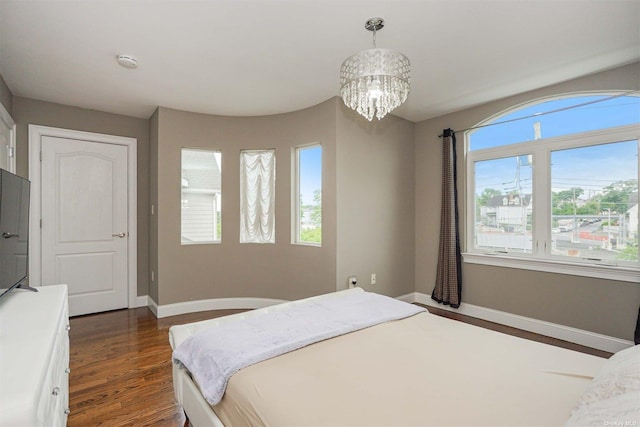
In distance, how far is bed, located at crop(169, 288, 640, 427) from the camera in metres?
1.00

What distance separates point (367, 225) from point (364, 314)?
6.18 feet

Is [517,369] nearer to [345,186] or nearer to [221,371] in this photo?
[221,371]

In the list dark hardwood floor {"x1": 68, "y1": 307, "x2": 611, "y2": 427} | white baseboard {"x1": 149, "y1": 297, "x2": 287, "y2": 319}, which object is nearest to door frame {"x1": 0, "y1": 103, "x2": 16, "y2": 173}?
dark hardwood floor {"x1": 68, "y1": 307, "x2": 611, "y2": 427}

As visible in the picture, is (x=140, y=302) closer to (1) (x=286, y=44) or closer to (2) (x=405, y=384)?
(1) (x=286, y=44)

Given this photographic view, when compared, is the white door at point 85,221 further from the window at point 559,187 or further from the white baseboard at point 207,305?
the window at point 559,187

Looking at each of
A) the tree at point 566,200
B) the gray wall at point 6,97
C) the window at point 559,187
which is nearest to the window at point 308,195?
the window at point 559,187

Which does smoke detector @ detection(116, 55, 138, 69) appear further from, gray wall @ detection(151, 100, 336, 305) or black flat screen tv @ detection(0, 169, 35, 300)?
black flat screen tv @ detection(0, 169, 35, 300)

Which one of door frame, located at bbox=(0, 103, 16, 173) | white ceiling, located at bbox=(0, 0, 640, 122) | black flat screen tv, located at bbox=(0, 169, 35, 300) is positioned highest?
white ceiling, located at bbox=(0, 0, 640, 122)

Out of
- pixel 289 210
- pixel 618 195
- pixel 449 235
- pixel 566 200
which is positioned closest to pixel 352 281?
pixel 289 210

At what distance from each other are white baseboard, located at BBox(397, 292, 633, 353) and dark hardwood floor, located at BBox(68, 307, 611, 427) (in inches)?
3.2

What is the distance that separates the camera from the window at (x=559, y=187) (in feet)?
8.99

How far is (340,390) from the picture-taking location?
116cm

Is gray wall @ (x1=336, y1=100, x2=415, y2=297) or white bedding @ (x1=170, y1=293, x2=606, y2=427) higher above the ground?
gray wall @ (x1=336, y1=100, x2=415, y2=297)

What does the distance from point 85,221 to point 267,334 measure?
3355mm
